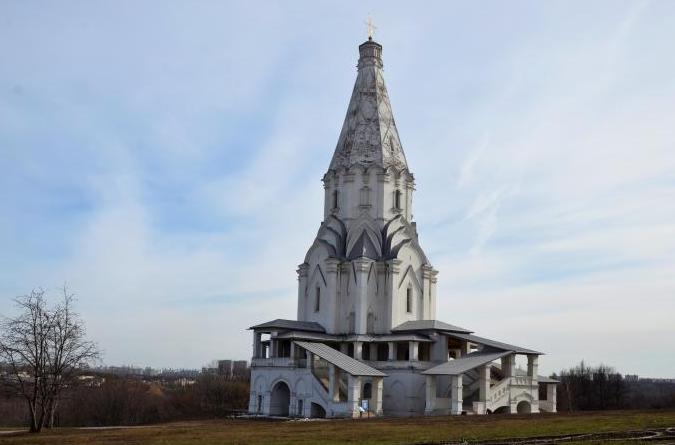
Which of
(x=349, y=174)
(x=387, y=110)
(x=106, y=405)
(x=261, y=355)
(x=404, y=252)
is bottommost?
(x=106, y=405)

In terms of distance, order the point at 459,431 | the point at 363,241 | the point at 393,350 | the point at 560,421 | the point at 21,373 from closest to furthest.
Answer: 1. the point at 459,431
2. the point at 560,421
3. the point at 21,373
4. the point at 393,350
5. the point at 363,241

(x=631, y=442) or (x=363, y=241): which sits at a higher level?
(x=363, y=241)

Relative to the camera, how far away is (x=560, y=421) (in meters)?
24.4

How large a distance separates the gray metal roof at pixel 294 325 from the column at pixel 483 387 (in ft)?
37.9

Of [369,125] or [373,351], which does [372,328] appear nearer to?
[373,351]

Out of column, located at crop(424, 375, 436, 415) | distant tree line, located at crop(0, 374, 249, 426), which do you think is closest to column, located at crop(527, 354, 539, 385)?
column, located at crop(424, 375, 436, 415)

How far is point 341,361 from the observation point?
3878 cm

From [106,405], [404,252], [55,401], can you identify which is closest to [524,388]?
[404,252]

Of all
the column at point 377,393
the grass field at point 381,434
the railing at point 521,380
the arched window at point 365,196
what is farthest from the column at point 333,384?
the arched window at point 365,196

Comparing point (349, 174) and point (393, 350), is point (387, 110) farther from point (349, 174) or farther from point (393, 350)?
point (393, 350)

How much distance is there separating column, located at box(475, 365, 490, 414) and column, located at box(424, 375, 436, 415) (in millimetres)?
2561

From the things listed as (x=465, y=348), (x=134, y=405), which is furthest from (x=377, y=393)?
(x=134, y=405)

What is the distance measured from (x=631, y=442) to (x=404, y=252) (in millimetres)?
31306

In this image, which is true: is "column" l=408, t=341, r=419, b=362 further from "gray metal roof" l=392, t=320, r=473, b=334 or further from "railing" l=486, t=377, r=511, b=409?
"railing" l=486, t=377, r=511, b=409
